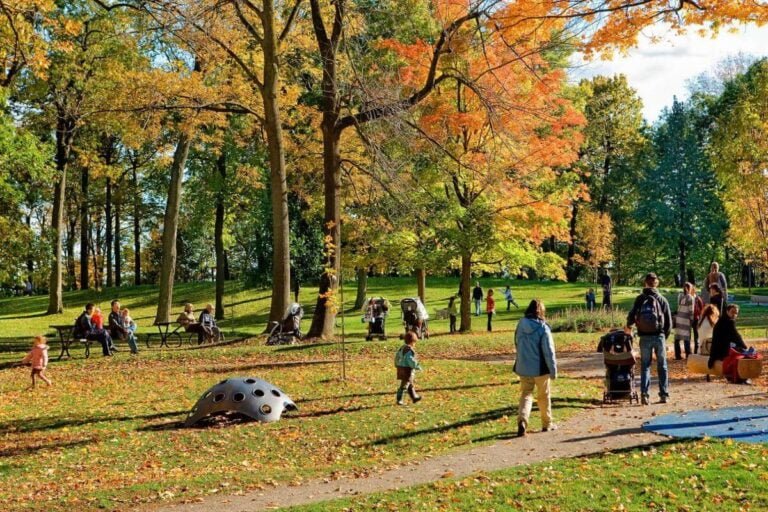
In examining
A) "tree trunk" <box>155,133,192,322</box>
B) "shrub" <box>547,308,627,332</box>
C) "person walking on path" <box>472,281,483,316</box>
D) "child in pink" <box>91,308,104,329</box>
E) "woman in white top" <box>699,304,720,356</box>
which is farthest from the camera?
"person walking on path" <box>472,281,483,316</box>

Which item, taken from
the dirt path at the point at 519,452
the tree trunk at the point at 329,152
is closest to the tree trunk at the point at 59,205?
the tree trunk at the point at 329,152

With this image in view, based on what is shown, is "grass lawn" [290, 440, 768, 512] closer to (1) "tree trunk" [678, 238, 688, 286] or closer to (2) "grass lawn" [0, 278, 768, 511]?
(2) "grass lawn" [0, 278, 768, 511]

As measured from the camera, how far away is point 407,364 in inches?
511

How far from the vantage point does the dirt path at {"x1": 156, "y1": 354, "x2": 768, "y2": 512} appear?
824cm

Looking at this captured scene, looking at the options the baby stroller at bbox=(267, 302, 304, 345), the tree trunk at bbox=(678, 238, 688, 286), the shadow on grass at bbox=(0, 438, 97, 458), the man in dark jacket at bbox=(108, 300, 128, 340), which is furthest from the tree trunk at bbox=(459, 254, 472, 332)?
the tree trunk at bbox=(678, 238, 688, 286)

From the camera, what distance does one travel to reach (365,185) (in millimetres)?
26766


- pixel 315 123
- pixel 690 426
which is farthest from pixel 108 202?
pixel 690 426

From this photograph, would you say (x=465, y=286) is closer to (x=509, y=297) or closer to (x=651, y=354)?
(x=509, y=297)

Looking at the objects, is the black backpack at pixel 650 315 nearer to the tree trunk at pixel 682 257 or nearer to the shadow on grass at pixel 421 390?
the shadow on grass at pixel 421 390

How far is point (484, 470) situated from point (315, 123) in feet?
72.8

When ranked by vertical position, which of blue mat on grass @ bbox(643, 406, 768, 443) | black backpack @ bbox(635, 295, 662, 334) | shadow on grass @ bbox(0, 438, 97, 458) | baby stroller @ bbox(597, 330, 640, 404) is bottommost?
shadow on grass @ bbox(0, 438, 97, 458)

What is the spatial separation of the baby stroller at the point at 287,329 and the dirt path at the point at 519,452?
11387mm

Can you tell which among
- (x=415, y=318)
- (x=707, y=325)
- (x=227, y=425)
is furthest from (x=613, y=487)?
(x=415, y=318)

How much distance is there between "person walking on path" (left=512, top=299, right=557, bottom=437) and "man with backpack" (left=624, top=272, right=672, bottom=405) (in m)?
2.29
